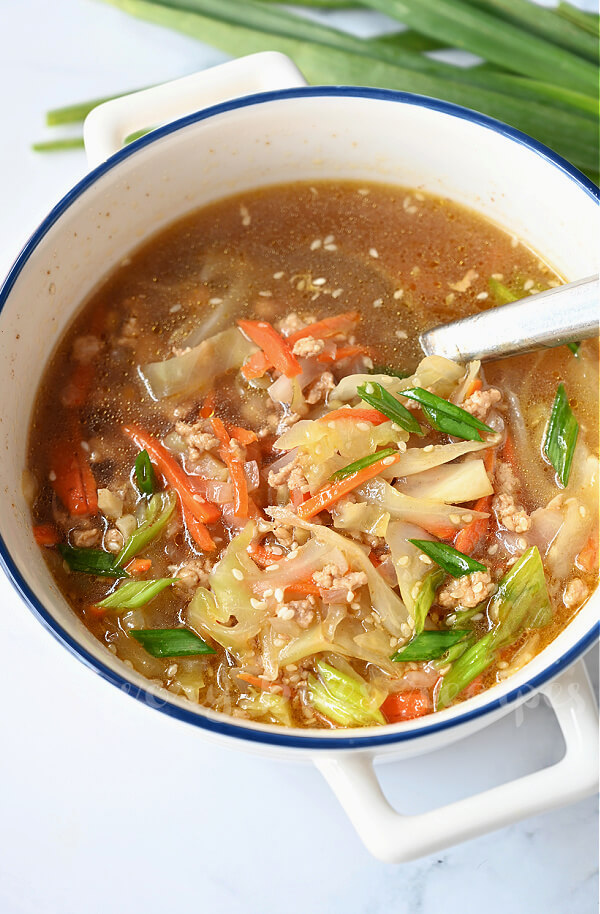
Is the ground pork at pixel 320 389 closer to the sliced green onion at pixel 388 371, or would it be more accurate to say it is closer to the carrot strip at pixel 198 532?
the sliced green onion at pixel 388 371

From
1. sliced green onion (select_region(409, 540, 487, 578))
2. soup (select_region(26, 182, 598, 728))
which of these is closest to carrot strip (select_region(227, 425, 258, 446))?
soup (select_region(26, 182, 598, 728))

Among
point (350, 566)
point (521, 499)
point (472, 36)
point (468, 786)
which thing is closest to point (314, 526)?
point (350, 566)

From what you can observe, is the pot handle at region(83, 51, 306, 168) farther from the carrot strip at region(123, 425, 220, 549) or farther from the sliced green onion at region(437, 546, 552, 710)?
the sliced green onion at region(437, 546, 552, 710)

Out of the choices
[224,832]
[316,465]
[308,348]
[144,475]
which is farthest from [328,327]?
[224,832]

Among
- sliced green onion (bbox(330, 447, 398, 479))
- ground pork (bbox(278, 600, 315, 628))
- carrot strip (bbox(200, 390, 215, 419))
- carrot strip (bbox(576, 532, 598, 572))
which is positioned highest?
carrot strip (bbox(200, 390, 215, 419))

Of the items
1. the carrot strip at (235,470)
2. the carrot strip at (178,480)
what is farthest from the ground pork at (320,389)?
the carrot strip at (178,480)
